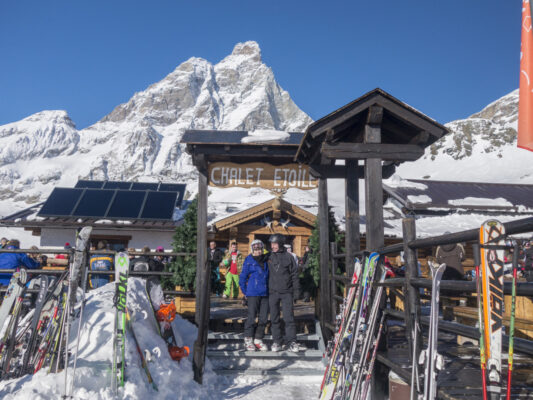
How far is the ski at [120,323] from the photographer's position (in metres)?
4.59

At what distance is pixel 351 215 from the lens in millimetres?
7043

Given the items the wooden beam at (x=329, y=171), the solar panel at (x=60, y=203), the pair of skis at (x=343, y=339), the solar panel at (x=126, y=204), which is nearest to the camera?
the pair of skis at (x=343, y=339)

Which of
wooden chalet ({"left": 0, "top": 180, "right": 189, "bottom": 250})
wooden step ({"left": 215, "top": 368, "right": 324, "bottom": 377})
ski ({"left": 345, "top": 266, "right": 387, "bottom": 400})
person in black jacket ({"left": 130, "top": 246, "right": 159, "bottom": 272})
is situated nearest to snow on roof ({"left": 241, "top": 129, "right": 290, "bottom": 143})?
person in black jacket ({"left": 130, "top": 246, "right": 159, "bottom": 272})

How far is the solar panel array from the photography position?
16734 millimetres

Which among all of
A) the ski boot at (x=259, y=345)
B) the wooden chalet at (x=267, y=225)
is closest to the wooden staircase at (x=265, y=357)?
the ski boot at (x=259, y=345)

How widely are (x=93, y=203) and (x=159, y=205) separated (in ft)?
9.03

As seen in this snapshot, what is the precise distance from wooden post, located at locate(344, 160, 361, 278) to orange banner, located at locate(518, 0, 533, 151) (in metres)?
3.26

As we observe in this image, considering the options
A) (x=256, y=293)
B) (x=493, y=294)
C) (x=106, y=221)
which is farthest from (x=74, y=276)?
(x=106, y=221)

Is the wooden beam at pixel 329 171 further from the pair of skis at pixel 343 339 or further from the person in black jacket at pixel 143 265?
the person in black jacket at pixel 143 265

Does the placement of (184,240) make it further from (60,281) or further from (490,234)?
(490,234)

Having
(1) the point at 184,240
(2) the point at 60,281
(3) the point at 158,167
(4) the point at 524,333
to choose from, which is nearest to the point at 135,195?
(1) the point at 184,240

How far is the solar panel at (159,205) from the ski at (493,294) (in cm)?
1498

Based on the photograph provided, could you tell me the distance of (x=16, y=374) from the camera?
4895 mm

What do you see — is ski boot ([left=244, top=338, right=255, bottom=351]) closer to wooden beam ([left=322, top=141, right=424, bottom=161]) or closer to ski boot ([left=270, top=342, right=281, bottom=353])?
ski boot ([left=270, top=342, right=281, bottom=353])
